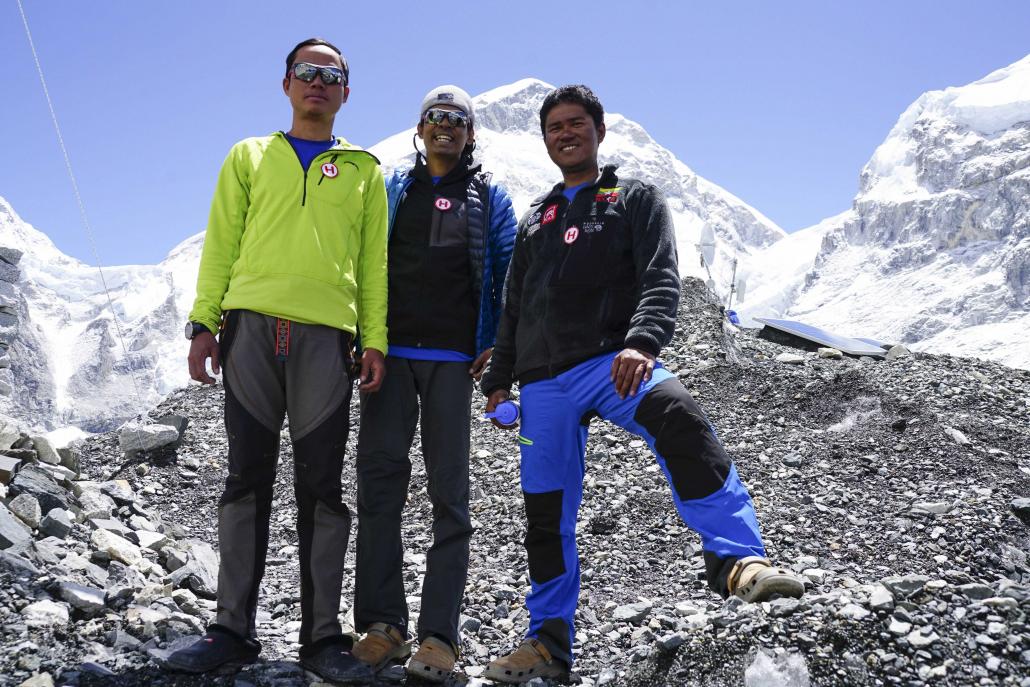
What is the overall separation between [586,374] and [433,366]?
876 millimetres

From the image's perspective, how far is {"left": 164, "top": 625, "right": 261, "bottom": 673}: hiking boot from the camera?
11.9ft

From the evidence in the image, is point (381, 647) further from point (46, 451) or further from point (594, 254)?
point (46, 451)

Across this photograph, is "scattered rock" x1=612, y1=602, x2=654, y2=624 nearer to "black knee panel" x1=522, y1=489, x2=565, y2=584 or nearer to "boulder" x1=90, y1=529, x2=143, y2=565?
"black knee panel" x1=522, y1=489, x2=565, y2=584

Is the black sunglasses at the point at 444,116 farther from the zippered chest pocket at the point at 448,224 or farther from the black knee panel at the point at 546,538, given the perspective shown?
the black knee panel at the point at 546,538

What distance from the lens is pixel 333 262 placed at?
3.95 m

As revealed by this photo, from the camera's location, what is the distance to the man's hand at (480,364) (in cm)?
447

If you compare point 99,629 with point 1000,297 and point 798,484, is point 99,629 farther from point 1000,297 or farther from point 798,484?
point 1000,297

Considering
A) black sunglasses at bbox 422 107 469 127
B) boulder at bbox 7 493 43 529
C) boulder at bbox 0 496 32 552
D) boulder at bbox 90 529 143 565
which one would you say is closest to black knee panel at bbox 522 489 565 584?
black sunglasses at bbox 422 107 469 127

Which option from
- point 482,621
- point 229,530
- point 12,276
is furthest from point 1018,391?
point 12,276

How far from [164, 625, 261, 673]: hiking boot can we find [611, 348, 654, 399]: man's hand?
7.06 ft

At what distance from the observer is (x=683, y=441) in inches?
146

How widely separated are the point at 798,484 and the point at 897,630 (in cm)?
525

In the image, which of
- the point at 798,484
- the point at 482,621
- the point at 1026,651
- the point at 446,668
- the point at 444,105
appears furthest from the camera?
the point at 798,484

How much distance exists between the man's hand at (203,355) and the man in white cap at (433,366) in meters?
0.79
